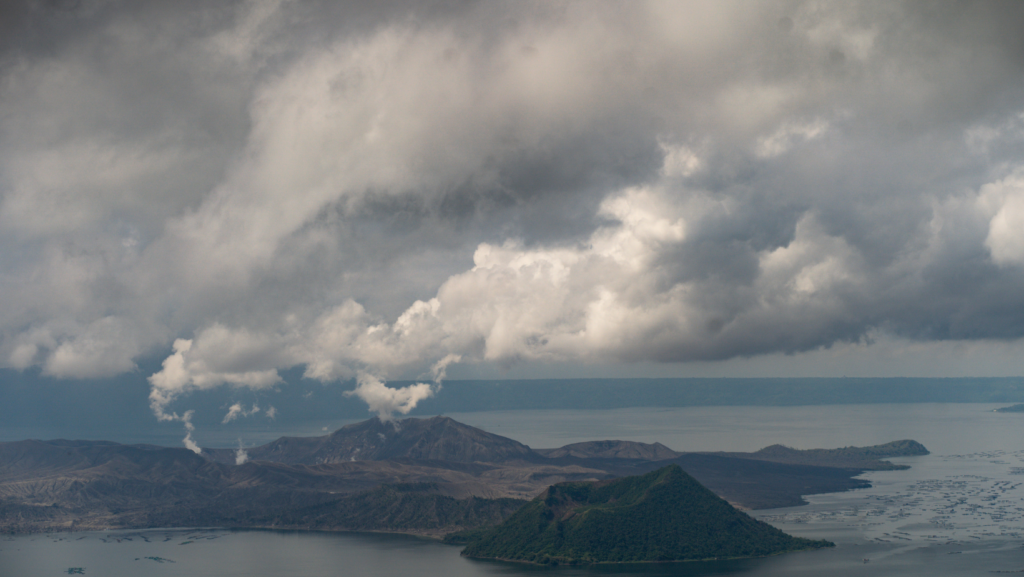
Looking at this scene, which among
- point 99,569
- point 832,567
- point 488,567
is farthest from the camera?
point 99,569

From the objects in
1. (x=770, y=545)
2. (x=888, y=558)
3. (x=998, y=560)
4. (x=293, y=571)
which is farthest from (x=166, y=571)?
(x=998, y=560)

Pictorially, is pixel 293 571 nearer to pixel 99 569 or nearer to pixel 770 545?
pixel 99 569

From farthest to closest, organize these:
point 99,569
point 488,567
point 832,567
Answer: point 99,569, point 488,567, point 832,567

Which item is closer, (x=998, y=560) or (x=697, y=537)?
(x=998, y=560)

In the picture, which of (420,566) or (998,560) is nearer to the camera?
(998,560)

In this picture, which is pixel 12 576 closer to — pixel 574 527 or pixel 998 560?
pixel 574 527

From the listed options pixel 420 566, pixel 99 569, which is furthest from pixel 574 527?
pixel 99 569

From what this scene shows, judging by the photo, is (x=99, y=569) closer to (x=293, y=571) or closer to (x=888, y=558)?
(x=293, y=571)
